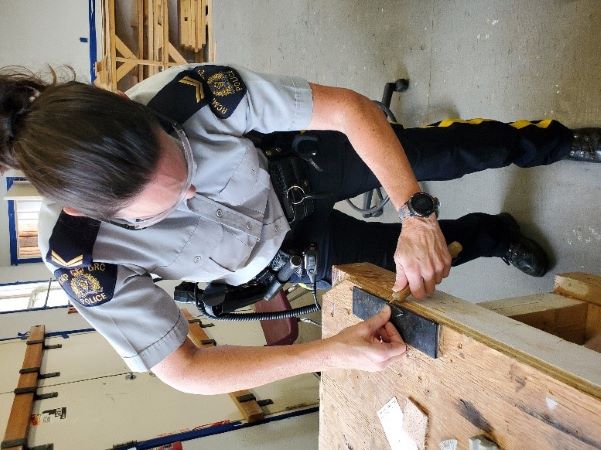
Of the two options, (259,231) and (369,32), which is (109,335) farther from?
(369,32)

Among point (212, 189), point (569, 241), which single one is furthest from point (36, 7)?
point (569, 241)

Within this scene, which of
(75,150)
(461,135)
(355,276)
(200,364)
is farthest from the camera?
(461,135)

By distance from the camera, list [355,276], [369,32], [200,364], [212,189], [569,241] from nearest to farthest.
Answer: [355,276], [200,364], [212,189], [569,241], [369,32]

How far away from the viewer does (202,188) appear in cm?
118

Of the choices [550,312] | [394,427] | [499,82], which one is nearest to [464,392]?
[394,427]

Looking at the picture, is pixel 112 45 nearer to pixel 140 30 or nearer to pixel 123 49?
pixel 123 49

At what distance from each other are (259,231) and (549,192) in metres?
1.08

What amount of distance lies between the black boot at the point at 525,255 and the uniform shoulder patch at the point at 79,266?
136cm

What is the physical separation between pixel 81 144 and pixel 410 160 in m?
0.95

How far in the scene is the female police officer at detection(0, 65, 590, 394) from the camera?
0.83m

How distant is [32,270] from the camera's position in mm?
5824

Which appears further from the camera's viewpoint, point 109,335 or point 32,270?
point 32,270

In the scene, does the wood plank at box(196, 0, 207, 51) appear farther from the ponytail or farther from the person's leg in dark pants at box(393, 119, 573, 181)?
the ponytail

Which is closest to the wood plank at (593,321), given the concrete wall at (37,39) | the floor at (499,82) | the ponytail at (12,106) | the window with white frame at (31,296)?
the floor at (499,82)
